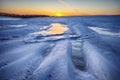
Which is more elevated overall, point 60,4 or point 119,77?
point 60,4

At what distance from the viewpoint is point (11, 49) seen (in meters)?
4.94

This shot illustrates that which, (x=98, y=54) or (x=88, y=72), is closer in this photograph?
(x=88, y=72)

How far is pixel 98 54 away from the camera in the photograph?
4.56m

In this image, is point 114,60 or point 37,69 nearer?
point 37,69

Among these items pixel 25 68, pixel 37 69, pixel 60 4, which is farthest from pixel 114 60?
pixel 60 4

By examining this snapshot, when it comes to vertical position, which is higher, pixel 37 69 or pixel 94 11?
pixel 94 11

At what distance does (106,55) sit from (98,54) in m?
0.23

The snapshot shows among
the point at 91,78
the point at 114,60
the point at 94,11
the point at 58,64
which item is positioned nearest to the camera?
the point at 91,78

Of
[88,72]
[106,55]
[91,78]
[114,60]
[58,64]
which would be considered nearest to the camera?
[91,78]

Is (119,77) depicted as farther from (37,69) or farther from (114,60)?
(37,69)

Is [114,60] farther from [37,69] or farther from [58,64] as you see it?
[37,69]

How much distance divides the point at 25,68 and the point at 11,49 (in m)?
1.64

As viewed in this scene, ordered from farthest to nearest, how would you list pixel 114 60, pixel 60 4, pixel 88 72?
pixel 60 4
pixel 114 60
pixel 88 72

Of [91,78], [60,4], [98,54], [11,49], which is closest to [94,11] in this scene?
[60,4]
